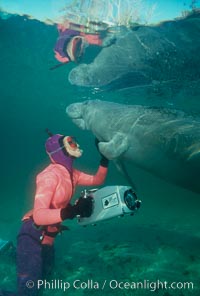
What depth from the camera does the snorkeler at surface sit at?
11.2m

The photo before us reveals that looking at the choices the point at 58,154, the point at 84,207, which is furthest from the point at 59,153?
the point at 84,207

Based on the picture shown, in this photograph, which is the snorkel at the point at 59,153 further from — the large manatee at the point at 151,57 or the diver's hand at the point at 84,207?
the large manatee at the point at 151,57

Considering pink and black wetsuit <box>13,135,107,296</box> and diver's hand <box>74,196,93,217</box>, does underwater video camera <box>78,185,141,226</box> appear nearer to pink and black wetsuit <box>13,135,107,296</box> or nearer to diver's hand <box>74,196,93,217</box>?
diver's hand <box>74,196,93,217</box>

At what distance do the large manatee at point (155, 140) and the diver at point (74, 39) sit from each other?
4.54m

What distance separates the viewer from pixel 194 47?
11102mm

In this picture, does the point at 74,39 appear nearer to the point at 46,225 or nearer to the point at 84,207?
the point at 46,225

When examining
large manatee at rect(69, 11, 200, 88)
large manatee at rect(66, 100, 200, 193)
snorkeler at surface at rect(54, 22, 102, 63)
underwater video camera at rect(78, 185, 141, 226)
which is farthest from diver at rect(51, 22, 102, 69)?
underwater video camera at rect(78, 185, 141, 226)

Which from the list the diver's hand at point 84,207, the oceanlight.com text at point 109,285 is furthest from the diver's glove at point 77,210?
the oceanlight.com text at point 109,285

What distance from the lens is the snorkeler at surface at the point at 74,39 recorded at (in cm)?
1121

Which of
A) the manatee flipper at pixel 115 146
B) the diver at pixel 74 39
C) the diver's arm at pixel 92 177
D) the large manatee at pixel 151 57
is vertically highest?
the diver at pixel 74 39

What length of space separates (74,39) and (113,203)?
948 centimetres

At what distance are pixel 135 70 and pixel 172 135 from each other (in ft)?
23.9

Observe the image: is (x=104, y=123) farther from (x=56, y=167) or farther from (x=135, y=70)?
(x=135, y=70)

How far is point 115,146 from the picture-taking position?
24.3ft
